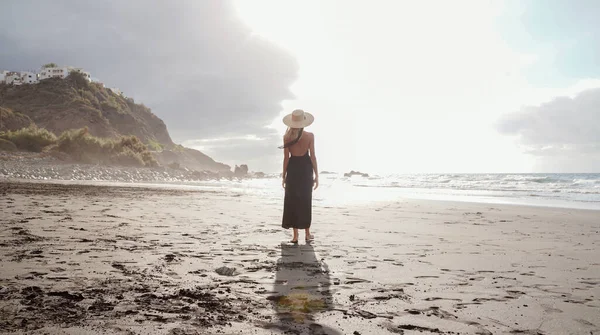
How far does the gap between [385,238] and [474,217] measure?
5.34 meters

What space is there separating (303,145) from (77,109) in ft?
254

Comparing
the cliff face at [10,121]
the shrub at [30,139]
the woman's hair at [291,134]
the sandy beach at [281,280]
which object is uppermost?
the cliff face at [10,121]

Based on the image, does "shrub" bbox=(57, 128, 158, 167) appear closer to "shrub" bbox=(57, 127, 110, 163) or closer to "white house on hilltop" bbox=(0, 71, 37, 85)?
"shrub" bbox=(57, 127, 110, 163)

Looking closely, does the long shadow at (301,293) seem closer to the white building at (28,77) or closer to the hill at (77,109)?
the hill at (77,109)

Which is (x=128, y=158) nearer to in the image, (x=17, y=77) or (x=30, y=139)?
(x=30, y=139)

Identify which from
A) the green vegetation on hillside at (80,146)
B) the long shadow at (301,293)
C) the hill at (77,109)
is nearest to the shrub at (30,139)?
the green vegetation on hillside at (80,146)

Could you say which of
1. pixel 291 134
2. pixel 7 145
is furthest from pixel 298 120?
pixel 7 145

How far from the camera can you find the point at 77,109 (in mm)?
71188

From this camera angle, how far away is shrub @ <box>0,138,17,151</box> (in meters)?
34.0

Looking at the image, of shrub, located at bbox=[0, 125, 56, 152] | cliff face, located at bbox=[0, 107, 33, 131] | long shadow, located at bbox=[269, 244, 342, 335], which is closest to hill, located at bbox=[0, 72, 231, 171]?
cliff face, located at bbox=[0, 107, 33, 131]

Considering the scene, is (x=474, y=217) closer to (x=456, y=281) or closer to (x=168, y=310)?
(x=456, y=281)

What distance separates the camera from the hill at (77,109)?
67.7m

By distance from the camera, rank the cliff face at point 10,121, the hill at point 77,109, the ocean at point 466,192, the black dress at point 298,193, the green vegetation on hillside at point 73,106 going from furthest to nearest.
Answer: the green vegetation on hillside at point 73,106
the hill at point 77,109
the cliff face at point 10,121
the ocean at point 466,192
the black dress at point 298,193

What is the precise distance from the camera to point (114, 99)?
297 ft
